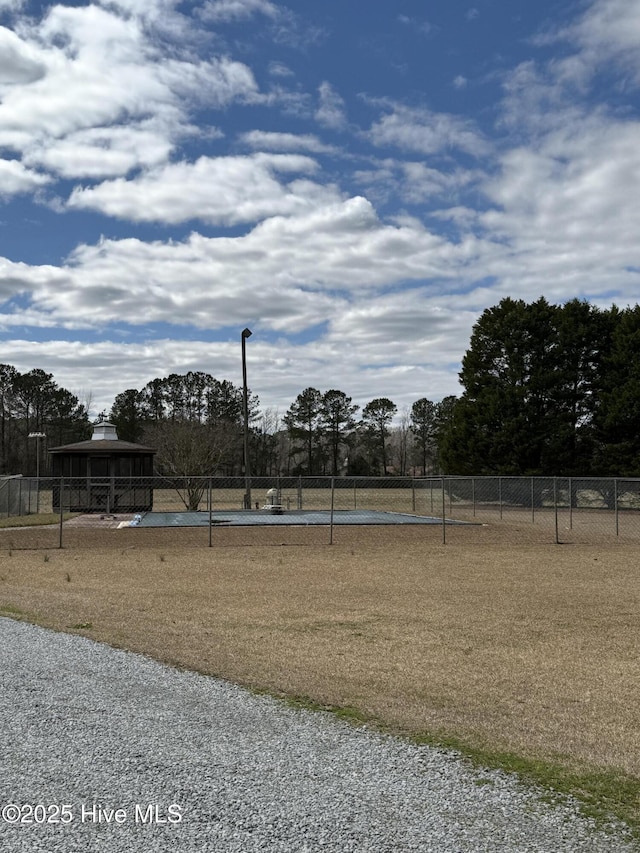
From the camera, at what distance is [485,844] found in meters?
3.28

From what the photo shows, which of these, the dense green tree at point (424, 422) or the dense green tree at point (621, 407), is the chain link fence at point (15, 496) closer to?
the dense green tree at point (621, 407)

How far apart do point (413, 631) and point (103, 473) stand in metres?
28.6

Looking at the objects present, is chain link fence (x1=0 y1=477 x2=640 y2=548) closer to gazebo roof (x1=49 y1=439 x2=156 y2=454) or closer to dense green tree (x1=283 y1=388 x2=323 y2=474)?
gazebo roof (x1=49 y1=439 x2=156 y2=454)

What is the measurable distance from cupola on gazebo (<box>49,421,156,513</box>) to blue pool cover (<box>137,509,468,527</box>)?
288 centimetres

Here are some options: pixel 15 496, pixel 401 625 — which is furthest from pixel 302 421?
pixel 401 625

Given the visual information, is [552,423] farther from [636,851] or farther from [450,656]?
[636,851]

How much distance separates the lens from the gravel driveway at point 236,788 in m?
3.32

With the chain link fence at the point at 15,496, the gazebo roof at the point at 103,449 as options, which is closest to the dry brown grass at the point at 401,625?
the chain link fence at the point at 15,496

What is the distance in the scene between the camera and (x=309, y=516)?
30219mm

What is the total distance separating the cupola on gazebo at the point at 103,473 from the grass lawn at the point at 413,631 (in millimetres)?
15853

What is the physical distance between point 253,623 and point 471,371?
39235mm

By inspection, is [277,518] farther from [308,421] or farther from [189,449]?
[308,421]

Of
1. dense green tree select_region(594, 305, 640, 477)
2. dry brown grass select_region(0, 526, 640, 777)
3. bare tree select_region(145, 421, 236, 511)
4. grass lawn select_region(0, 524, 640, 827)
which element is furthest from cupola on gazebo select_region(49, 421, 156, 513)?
dense green tree select_region(594, 305, 640, 477)

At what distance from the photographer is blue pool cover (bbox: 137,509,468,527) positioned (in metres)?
26.6
